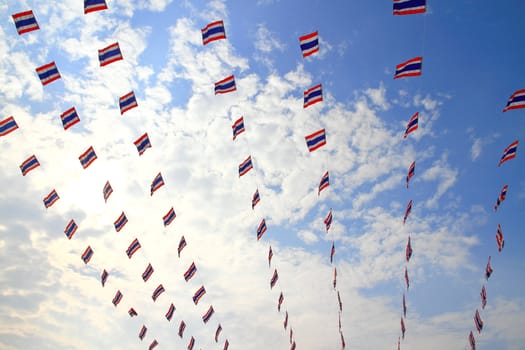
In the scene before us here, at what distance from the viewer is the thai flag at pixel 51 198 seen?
85.6ft

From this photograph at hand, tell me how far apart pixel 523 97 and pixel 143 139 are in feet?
82.8

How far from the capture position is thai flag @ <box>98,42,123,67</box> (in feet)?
66.5

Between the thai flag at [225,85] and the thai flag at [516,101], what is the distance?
1774cm

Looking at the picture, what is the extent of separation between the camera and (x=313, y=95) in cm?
2255

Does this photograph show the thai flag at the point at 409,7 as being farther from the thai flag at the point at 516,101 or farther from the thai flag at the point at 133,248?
the thai flag at the point at 133,248

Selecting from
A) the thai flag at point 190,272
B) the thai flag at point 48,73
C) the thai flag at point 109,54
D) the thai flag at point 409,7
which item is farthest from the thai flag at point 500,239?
the thai flag at point 48,73

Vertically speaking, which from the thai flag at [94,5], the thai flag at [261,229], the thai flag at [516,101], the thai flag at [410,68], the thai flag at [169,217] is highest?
the thai flag at [94,5]

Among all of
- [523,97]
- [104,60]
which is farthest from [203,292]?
[523,97]

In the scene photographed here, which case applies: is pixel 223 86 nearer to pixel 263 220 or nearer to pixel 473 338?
pixel 263 220

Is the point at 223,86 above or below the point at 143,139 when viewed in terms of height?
above

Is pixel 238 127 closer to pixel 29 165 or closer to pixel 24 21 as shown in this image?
pixel 24 21

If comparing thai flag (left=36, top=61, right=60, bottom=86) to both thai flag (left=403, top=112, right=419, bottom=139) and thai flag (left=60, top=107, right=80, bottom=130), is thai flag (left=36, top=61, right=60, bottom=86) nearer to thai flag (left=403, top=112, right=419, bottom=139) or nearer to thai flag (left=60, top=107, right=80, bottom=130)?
thai flag (left=60, top=107, right=80, bottom=130)

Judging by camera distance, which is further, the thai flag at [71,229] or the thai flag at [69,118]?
the thai flag at [71,229]

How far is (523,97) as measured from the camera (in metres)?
21.2
